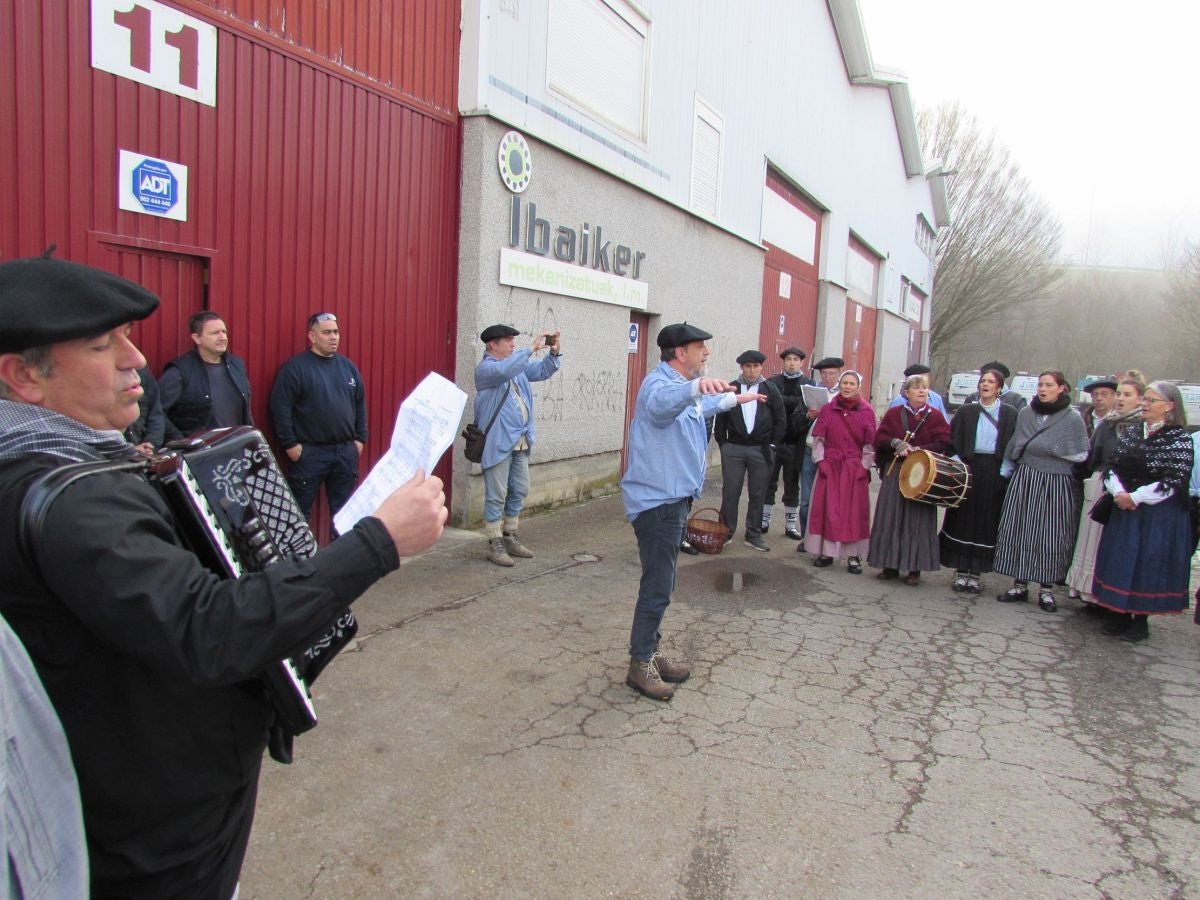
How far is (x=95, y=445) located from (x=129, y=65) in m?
4.34

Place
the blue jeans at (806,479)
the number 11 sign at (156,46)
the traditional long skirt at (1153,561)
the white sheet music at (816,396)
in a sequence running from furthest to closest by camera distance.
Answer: the blue jeans at (806,479) → the white sheet music at (816,396) → the traditional long skirt at (1153,561) → the number 11 sign at (156,46)

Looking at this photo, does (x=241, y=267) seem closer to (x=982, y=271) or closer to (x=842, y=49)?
(x=842, y=49)

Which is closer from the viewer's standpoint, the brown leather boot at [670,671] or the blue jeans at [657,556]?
the blue jeans at [657,556]

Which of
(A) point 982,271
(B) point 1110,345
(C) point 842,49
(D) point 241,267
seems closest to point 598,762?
(D) point 241,267

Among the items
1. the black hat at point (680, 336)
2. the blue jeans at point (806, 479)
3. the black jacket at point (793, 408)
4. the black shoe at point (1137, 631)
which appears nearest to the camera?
the black hat at point (680, 336)

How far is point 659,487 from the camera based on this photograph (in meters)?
4.06

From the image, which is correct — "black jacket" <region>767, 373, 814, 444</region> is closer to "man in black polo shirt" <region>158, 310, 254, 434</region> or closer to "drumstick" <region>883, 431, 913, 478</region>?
"drumstick" <region>883, 431, 913, 478</region>

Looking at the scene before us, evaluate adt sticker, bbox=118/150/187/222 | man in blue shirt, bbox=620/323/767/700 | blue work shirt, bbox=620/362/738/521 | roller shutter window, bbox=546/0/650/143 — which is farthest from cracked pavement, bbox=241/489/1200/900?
roller shutter window, bbox=546/0/650/143

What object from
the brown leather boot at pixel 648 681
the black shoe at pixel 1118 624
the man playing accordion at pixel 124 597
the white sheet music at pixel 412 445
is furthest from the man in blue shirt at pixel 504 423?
the man playing accordion at pixel 124 597

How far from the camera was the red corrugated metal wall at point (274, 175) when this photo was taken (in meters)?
4.25

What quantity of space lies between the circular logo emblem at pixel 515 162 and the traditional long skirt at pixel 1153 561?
5640mm

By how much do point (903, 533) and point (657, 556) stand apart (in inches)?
133

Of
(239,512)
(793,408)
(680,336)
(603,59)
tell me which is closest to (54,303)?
(239,512)

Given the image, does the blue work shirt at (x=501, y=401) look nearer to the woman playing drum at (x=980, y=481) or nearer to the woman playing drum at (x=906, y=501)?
the woman playing drum at (x=906, y=501)
